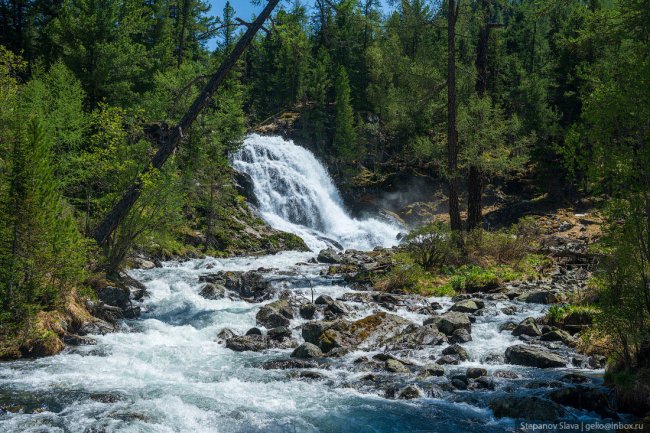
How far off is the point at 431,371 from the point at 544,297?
21.0 feet

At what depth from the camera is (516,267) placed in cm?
1752

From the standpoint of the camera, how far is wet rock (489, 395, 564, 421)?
727 centimetres

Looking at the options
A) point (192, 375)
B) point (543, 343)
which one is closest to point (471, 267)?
point (543, 343)

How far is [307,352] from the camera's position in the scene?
10.5 m

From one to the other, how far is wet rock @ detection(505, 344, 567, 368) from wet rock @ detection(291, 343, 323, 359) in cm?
394

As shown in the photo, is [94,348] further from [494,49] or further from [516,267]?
[494,49]

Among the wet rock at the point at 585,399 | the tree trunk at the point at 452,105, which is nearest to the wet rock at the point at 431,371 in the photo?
the wet rock at the point at 585,399

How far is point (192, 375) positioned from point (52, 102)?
15.3 metres

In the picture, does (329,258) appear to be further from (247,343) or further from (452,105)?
(247,343)

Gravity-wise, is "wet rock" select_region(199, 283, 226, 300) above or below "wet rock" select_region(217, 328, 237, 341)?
above

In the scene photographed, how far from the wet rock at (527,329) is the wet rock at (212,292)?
9.28 meters

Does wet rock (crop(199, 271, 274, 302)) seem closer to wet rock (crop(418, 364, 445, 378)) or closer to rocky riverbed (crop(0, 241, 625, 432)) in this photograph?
rocky riverbed (crop(0, 241, 625, 432))

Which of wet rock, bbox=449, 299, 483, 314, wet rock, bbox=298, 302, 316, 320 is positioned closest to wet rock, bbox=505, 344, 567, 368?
wet rock, bbox=449, 299, 483, 314

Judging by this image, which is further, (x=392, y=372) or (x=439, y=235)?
(x=439, y=235)
